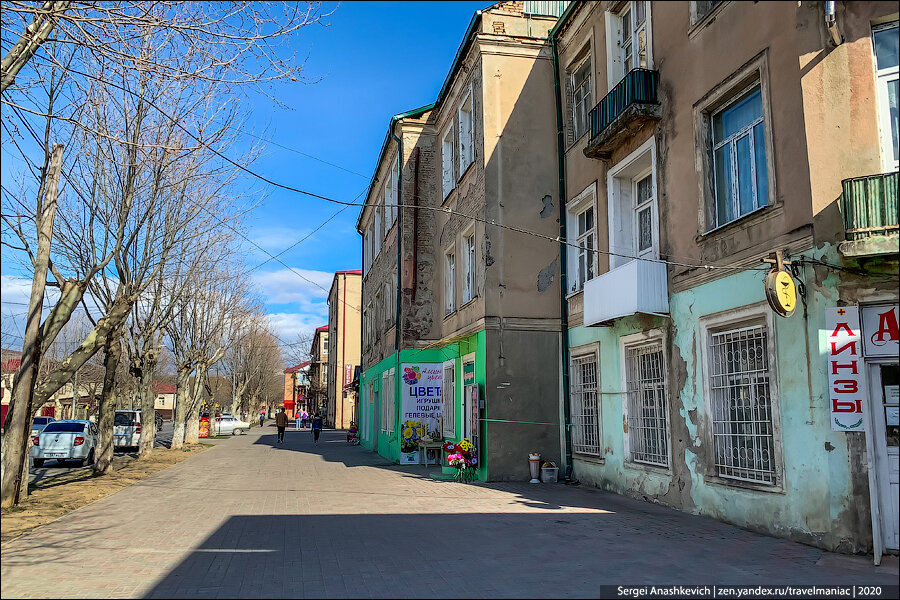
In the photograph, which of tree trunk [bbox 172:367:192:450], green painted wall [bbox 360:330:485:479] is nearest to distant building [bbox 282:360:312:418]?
tree trunk [bbox 172:367:192:450]

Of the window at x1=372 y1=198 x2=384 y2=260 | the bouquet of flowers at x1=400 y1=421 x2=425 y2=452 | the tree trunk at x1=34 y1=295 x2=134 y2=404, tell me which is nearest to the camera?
the tree trunk at x1=34 y1=295 x2=134 y2=404

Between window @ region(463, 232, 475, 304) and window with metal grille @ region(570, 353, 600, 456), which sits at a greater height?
window @ region(463, 232, 475, 304)

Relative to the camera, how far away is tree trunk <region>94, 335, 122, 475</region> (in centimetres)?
1769

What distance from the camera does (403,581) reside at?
22.0ft

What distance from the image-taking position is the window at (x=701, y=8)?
408 inches

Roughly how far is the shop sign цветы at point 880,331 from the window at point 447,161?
530 inches

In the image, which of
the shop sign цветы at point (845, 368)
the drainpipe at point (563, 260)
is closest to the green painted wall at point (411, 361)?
the drainpipe at point (563, 260)

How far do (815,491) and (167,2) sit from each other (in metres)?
9.65

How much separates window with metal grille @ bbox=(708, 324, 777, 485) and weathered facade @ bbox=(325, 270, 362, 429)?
153ft

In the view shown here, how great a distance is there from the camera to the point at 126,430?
2756cm

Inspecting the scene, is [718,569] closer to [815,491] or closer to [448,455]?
[815,491]

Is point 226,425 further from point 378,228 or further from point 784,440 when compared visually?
point 784,440

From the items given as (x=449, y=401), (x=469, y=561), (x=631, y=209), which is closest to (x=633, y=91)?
(x=631, y=209)

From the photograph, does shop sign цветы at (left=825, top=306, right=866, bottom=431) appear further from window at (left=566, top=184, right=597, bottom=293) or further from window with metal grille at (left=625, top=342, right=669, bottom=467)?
window at (left=566, top=184, right=597, bottom=293)
